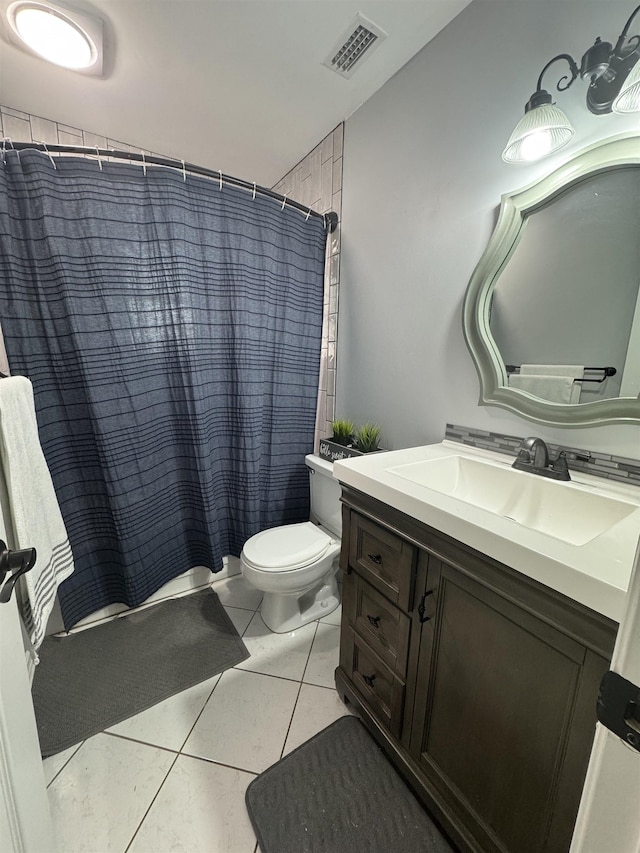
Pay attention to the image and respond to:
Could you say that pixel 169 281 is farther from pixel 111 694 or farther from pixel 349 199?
pixel 111 694

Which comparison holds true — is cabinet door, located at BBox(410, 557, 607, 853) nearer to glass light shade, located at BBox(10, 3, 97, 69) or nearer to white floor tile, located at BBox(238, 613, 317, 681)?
white floor tile, located at BBox(238, 613, 317, 681)

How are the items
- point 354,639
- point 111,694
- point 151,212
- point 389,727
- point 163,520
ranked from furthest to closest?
point 163,520 → point 151,212 → point 111,694 → point 354,639 → point 389,727

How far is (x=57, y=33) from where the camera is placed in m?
1.22

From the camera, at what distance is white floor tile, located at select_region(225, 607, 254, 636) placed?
1.57m

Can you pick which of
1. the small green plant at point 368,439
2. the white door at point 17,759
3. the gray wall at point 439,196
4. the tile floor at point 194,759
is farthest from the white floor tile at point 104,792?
the gray wall at point 439,196

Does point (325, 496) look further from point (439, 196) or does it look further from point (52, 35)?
point (52, 35)

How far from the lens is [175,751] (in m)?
1.08

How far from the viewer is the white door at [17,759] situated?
535 millimetres

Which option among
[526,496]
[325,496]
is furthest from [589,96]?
[325,496]

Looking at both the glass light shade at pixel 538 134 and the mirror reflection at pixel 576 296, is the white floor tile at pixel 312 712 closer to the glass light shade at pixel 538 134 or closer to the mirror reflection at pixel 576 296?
the mirror reflection at pixel 576 296

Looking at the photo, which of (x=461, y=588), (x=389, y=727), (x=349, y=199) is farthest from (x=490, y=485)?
(x=349, y=199)

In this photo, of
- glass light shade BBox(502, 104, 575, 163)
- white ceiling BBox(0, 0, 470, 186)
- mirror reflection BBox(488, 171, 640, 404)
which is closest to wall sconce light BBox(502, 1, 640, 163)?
glass light shade BBox(502, 104, 575, 163)

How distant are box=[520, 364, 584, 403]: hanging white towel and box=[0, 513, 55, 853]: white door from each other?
1399 mm

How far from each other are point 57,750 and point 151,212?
1.95 metres
